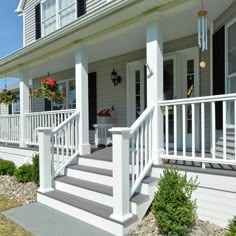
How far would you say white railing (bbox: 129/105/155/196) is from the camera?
3.58m

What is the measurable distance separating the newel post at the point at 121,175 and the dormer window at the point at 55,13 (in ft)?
20.6

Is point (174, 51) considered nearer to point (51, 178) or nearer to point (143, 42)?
point (143, 42)

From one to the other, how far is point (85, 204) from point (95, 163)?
100cm

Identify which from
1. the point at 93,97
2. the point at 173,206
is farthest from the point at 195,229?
the point at 93,97

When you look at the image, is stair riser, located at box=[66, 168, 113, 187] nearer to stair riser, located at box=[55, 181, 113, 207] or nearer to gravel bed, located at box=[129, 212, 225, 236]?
stair riser, located at box=[55, 181, 113, 207]

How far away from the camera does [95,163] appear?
4.87 metres

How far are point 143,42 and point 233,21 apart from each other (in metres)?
2.09

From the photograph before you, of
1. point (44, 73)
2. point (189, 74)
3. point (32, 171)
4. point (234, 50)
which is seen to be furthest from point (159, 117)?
point (44, 73)

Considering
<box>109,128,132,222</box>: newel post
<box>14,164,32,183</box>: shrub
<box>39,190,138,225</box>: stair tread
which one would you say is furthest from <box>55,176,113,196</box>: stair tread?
<box>14,164,32,183</box>: shrub

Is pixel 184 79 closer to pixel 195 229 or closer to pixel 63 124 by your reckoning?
pixel 63 124

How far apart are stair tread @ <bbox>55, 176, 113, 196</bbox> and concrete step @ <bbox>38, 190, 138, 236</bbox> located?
192 millimetres

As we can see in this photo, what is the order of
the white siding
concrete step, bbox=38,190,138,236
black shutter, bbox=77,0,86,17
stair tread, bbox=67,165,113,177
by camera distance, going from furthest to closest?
the white siding, black shutter, bbox=77,0,86,17, stair tread, bbox=67,165,113,177, concrete step, bbox=38,190,138,236

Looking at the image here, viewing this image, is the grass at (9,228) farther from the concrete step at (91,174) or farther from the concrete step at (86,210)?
the concrete step at (91,174)

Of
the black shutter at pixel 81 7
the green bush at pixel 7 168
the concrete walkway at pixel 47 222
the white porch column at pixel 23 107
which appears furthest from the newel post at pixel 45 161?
the black shutter at pixel 81 7
